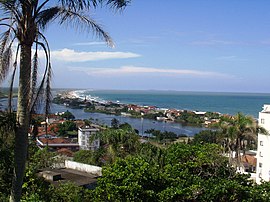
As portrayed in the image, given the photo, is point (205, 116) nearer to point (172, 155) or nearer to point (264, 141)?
point (264, 141)

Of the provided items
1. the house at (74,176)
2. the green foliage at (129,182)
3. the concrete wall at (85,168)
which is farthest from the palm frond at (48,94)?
the concrete wall at (85,168)

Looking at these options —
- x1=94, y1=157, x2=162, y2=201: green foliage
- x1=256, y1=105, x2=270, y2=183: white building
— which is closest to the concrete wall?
x1=94, y1=157, x2=162, y2=201: green foliage

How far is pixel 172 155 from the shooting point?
8.38 m

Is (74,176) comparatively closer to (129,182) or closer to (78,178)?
(78,178)

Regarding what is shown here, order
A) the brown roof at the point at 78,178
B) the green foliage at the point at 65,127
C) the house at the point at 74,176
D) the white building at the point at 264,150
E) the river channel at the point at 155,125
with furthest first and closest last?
the river channel at the point at 155,125
the green foliage at the point at 65,127
the white building at the point at 264,150
the brown roof at the point at 78,178
the house at the point at 74,176

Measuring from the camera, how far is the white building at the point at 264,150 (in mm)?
17625

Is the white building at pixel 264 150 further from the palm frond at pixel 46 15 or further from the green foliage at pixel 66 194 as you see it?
the palm frond at pixel 46 15

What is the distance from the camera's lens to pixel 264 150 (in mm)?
18344

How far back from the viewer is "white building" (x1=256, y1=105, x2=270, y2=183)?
17.6 meters

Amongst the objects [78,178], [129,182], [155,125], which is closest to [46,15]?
[129,182]

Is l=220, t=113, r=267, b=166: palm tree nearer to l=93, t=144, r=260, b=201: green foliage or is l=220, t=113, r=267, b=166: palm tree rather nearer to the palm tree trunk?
l=93, t=144, r=260, b=201: green foliage

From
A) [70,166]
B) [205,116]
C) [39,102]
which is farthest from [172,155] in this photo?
[205,116]

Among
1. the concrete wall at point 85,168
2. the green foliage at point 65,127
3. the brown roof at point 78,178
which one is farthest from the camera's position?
the green foliage at point 65,127

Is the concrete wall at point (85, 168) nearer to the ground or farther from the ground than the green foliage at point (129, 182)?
nearer to the ground
